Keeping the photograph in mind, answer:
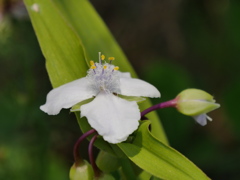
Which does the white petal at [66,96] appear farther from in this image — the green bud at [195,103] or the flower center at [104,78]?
the green bud at [195,103]

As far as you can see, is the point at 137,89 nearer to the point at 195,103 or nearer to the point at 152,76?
the point at 195,103

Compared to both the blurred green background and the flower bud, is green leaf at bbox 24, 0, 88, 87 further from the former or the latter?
the blurred green background

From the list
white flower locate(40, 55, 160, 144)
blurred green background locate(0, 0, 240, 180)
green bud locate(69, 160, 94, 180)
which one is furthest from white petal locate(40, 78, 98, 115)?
blurred green background locate(0, 0, 240, 180)

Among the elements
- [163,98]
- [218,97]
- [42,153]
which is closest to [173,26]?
[218,97]

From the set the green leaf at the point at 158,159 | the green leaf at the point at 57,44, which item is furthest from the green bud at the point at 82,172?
the green leaf at the point at 57,44

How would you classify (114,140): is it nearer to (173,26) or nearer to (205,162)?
(205,162)

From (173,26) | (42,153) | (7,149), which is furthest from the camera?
(173,26)

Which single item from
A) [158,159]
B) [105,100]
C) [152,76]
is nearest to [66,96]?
[105,100]
